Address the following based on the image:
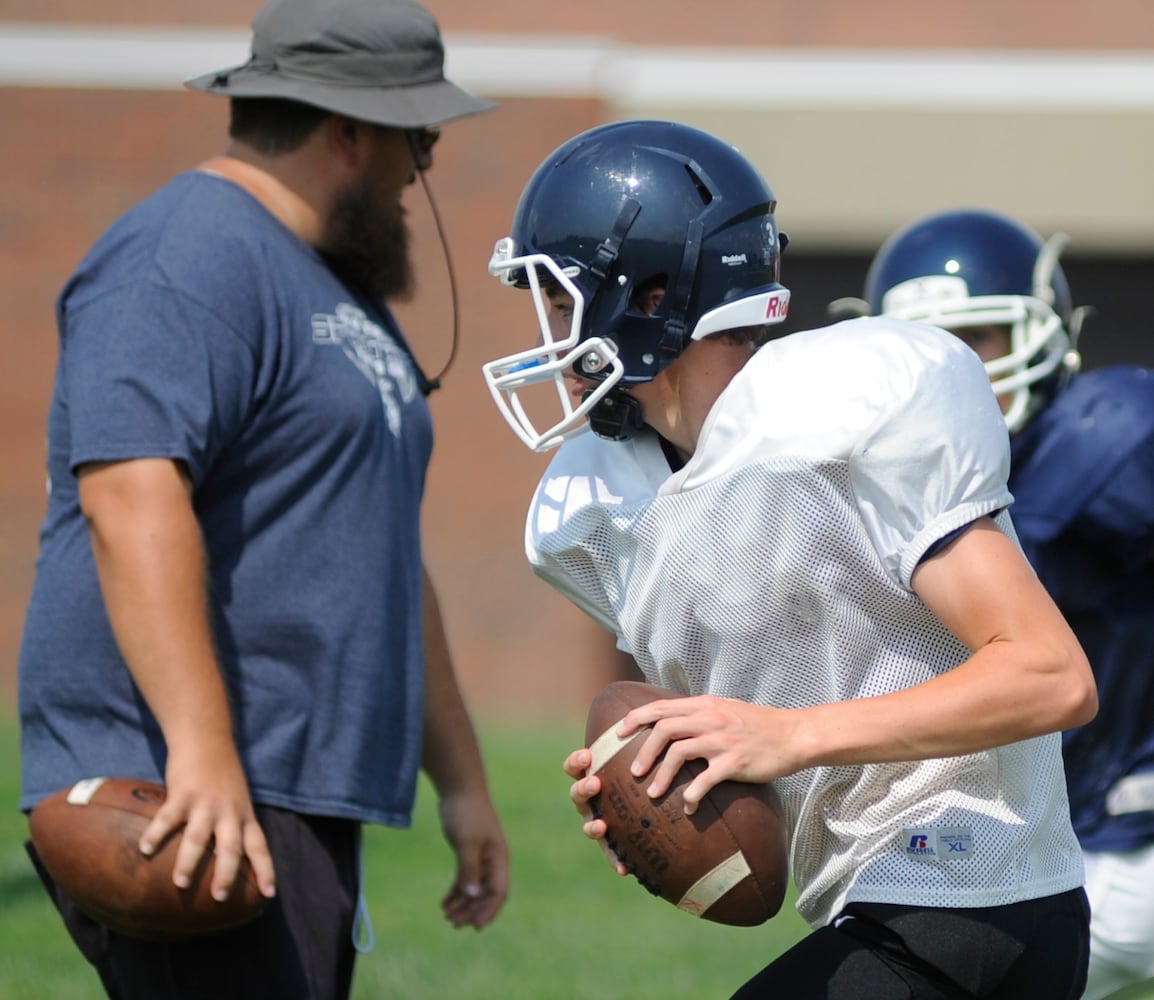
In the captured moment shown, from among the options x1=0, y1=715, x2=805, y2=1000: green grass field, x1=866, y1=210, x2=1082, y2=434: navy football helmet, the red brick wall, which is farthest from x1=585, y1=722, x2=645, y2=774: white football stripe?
the red brick wall

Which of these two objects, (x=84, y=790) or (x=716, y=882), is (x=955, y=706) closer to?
(x=716, y=882)

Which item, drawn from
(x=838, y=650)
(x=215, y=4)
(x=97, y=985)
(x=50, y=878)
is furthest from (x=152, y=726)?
(x=215, y=4)

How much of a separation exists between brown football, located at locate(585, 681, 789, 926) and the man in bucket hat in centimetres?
69

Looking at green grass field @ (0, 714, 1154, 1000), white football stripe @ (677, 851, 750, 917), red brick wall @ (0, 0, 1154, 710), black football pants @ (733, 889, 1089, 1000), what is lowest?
red brick wall @ (0, 0, 1154, 710)

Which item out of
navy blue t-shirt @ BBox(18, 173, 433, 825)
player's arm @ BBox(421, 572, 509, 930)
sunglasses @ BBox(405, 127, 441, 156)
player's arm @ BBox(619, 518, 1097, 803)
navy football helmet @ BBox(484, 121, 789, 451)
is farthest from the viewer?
player's arm @ BBox(421, 572, 509, 930)

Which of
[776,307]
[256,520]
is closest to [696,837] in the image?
[776,307]

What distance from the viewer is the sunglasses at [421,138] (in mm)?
3195

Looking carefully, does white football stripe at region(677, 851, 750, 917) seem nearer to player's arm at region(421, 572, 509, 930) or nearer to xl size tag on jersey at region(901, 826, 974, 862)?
xl size tag on jersey at region(901, 826, 974, 862)

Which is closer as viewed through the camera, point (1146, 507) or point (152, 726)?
point (152, 726)

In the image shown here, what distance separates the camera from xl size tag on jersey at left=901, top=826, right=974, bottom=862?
2248mm

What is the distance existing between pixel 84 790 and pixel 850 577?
1.27 meters

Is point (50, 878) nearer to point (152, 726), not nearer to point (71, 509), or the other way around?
point (152, 726)

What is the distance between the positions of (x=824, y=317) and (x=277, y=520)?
36.5ft

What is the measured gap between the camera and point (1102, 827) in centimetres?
339
